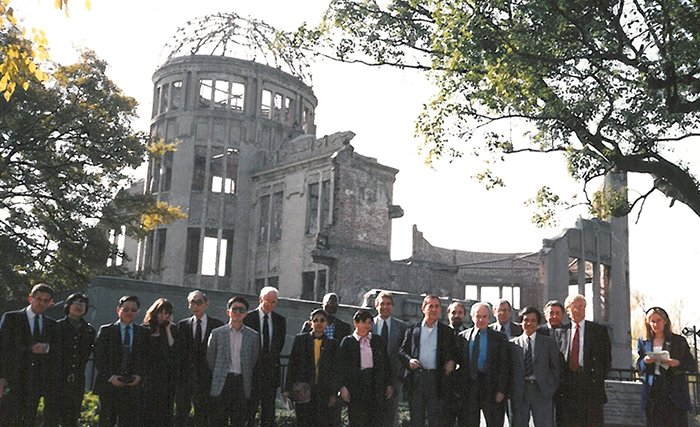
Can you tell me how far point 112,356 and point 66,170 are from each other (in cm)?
1607

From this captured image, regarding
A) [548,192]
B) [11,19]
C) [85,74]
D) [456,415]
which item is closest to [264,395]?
[456,415]

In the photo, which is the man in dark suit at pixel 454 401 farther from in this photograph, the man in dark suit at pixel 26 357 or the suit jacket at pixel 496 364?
the man in dark suit at pixel 26 357

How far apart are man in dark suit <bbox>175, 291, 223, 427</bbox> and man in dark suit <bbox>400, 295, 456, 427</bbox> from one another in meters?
2.39

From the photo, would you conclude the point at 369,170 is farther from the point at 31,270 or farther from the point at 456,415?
the point at 456,415

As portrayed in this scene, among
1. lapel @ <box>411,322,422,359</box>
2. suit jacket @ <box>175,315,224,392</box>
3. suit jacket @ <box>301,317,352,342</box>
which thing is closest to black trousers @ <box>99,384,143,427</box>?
suit jacket @ <box>175,315,224,392</box>

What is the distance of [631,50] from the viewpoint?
50.8 ft

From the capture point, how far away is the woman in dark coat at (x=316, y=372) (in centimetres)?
874

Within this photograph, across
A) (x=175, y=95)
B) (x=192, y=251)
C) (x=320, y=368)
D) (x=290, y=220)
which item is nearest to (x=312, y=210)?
(x=290, y=220)

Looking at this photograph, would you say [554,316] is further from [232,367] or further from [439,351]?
[232,367]

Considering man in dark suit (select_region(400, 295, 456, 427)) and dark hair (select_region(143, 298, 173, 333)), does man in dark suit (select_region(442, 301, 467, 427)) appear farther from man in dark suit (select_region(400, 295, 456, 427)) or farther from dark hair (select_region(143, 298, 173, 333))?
dark hair (select_region(143, 298, 173, 333))

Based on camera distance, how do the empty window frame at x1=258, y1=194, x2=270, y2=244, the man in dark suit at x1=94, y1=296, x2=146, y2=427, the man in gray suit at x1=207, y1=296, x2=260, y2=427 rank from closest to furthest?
the man in dark suit at x1=94, y1=296, x2=146, y2=427, the man in gray suit at x1=207, y1=296, x2=260, y2=427, the empty window frame at x1=258, y1=194, x2=270, y2=244

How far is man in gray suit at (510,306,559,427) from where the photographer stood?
27.7ft

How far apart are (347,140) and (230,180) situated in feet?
30.1

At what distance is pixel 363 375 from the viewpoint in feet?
28.5
